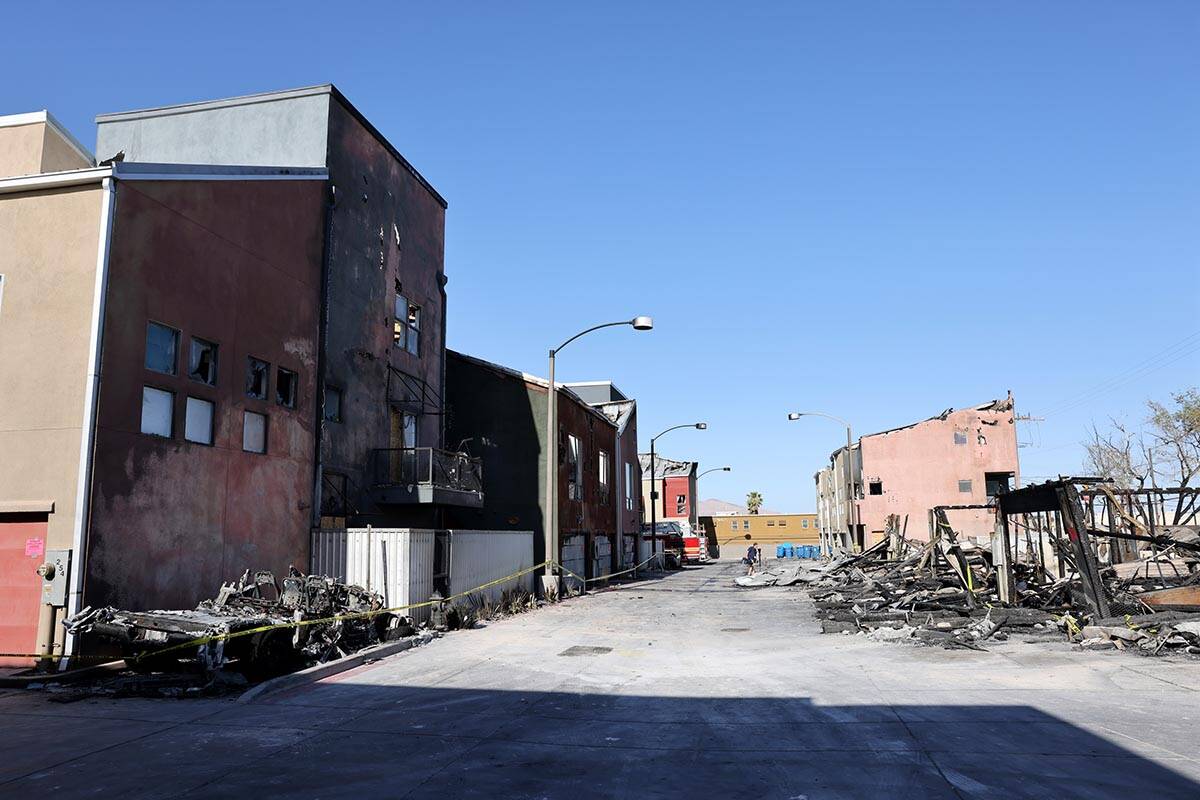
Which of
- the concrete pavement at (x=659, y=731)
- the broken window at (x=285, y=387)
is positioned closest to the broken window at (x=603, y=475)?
the broken window at (x=285, y=387)

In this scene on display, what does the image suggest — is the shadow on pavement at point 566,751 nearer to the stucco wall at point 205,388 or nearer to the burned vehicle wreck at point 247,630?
the burned vehicle wreck at point 247,630

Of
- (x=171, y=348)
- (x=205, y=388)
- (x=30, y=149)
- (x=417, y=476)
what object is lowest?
(x=417, y=476)

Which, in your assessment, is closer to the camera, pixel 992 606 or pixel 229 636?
pixel 229 636

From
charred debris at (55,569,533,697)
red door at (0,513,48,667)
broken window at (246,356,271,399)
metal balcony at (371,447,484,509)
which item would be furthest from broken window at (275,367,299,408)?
red door at (0,513,48,667)

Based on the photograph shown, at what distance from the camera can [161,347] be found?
15336mm

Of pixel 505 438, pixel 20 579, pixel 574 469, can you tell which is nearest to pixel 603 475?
pixel 574 469

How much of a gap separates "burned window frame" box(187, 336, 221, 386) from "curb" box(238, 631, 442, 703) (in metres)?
6.16

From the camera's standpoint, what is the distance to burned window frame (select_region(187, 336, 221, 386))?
52.4 feet

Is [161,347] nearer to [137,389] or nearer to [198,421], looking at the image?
[137,389]

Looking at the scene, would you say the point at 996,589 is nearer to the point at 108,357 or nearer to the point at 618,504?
the point at 108,357

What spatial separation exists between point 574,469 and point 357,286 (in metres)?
15.1

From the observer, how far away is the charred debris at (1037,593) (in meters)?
14.9

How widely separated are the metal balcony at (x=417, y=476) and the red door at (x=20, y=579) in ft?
Result: 31.3

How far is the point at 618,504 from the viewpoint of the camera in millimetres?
44625
